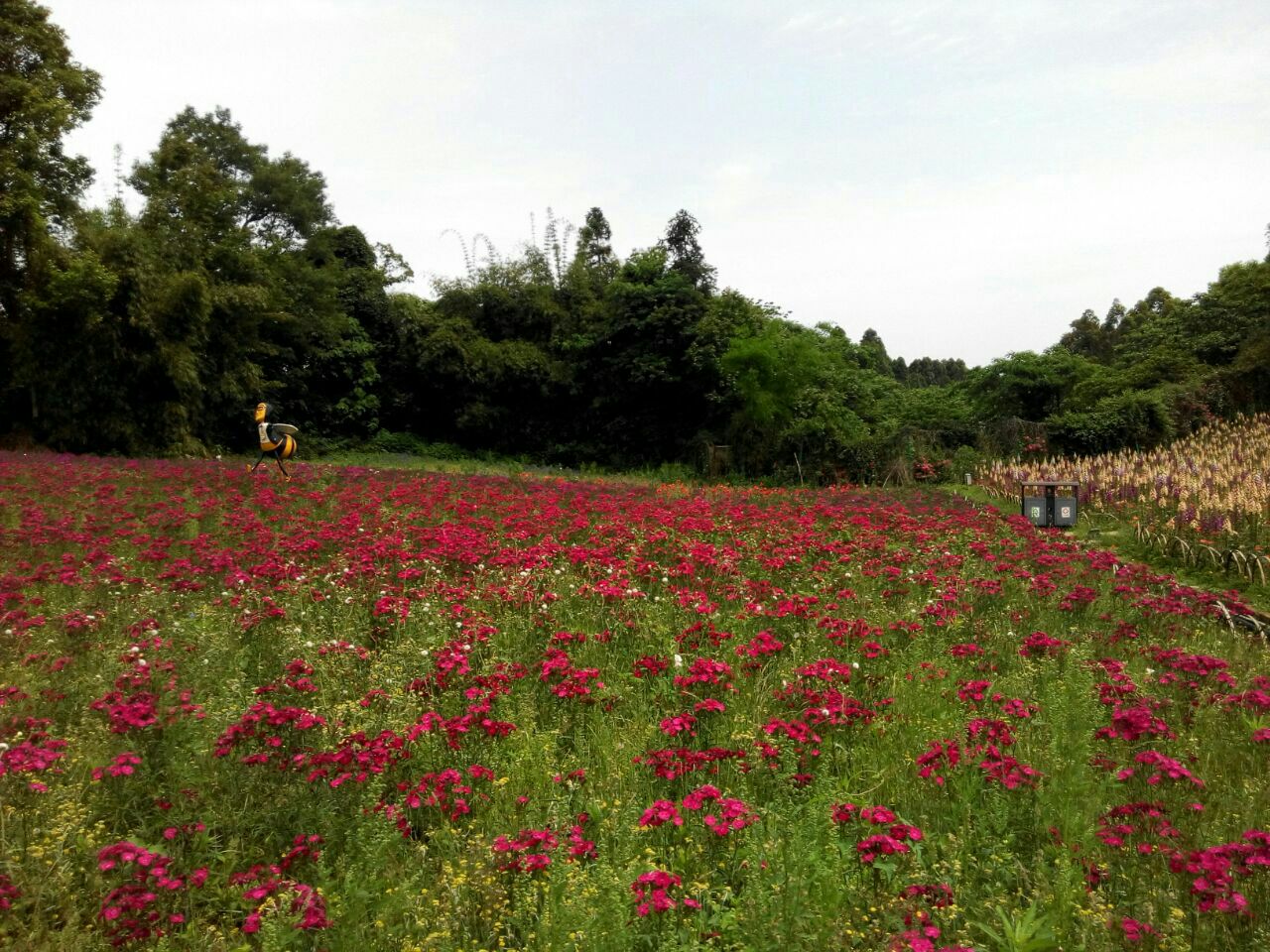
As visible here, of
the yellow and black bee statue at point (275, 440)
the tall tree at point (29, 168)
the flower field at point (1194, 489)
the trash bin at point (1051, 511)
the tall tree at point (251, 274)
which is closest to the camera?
the flower field at point (1194, 489)

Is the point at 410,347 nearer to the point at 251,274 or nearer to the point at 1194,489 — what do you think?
the point at 251,274

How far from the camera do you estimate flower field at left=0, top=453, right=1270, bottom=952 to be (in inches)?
95.7

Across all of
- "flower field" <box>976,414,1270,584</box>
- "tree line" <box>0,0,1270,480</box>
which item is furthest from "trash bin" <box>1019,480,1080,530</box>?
"tree line" <box>0,0,1270,480</box>

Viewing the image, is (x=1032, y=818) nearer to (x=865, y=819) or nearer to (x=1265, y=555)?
(x=865, y=819)

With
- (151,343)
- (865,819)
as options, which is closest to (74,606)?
(865,819)

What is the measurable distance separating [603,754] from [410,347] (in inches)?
1073

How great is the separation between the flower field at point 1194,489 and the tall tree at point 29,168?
23.7 m

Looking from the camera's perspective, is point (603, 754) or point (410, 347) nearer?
point (603, 754)

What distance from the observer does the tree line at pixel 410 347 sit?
19.6 meters

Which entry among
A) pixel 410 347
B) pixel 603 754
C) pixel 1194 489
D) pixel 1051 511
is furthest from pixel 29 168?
pixel 1194 489

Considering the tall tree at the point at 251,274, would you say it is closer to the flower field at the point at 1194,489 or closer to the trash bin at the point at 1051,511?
the trash bin at the point at 1051,511

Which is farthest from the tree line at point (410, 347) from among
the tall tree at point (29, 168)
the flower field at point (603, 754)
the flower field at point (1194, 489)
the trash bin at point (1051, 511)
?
the flower field at point (603, 754)

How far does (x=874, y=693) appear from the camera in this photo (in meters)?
4.43

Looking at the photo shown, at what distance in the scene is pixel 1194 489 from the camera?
10.7m
